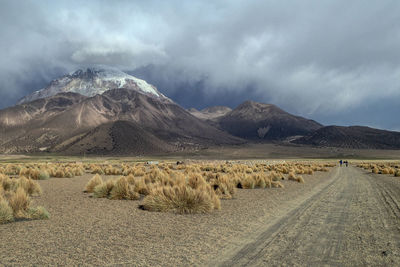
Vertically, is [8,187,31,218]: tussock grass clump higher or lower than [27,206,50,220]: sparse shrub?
higher

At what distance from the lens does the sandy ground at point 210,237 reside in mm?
5293

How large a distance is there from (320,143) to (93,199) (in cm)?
17761

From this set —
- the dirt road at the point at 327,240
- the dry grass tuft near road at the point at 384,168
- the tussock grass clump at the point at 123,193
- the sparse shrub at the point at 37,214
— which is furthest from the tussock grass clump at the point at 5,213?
the dry grass tuft near road at the point at 384,168

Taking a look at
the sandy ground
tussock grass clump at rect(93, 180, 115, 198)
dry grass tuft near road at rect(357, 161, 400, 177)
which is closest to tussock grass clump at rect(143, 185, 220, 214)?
the sandy ground

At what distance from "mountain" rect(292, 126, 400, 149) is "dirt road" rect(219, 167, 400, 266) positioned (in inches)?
6289

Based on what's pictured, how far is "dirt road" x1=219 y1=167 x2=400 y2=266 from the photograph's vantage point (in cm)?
516

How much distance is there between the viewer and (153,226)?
775 centimetres

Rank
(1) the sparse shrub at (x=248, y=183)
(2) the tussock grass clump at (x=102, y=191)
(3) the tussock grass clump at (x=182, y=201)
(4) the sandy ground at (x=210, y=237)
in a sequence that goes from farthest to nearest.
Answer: (1) the sparse shrub at (x=248, y=183), (2) the tussock grass clump at (x=102, y=191), (3) the tussock grass clump at (x=182, y=201), (4) the sandy ground at (x=210, y=237)

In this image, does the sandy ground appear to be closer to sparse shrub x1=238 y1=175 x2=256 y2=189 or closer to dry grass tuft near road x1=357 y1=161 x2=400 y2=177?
sparse shrub x1=238 y1=175 x2=256 y2=189

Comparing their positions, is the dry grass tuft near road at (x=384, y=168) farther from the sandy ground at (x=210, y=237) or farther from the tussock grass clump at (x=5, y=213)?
the tussock grass clump at (x=5, y=213)

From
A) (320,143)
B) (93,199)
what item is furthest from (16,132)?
(93,199)

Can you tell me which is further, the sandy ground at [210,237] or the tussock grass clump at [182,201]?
the tussock grass clump at [182,201]

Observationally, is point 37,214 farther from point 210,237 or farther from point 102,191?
point 210,237

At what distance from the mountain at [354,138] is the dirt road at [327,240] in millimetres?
159751
